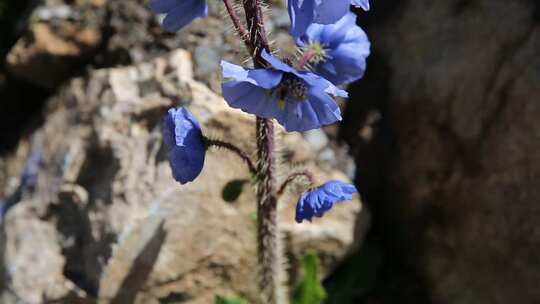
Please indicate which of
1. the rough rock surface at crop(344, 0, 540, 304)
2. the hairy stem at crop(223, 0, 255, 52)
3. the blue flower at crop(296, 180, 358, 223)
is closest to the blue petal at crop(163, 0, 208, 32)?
the hairy stem at crop(223, 0, 255, 52)

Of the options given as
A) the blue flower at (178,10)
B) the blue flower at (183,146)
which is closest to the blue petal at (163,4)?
the blue flower at (178,10)

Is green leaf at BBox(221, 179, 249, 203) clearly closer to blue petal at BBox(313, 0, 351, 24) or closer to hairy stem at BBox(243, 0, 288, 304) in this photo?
hairy stem at BBox(243, 0, 288, 304)

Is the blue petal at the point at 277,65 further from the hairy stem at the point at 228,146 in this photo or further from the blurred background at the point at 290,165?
the blurred background at the point at 290,165

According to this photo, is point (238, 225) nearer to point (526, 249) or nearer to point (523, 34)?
point (526, 249)

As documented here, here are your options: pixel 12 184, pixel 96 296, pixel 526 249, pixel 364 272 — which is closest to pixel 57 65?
pixel 12 184

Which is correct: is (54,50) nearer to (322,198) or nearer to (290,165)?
(290,165)
